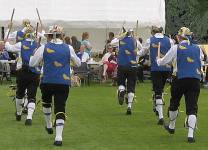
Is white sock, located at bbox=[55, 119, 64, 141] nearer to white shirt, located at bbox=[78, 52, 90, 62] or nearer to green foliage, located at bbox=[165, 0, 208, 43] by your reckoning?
white shirt, located at bbox=[78, 52, 90, 62]

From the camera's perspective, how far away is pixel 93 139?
12.3 metres

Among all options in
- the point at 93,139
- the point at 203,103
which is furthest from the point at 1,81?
the point at 93,139

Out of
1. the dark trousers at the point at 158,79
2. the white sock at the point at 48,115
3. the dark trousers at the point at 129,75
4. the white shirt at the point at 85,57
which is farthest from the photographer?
the white shirt at the point at 85,57

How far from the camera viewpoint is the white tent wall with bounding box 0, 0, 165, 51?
26.4 m

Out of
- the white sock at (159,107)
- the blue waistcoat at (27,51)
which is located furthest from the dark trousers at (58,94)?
the white sock at (159,107)

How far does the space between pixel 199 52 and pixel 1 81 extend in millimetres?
14642

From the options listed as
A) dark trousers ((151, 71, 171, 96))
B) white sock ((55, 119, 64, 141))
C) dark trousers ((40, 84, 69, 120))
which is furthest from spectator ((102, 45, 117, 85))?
white sock ((55, 119, 64, 141))

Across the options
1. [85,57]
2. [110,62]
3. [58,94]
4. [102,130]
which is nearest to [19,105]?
[102,130]

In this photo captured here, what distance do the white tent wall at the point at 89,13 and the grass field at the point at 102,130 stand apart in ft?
25.2

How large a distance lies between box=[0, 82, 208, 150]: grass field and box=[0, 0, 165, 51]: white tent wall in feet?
25.2

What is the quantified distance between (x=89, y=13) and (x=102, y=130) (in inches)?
548

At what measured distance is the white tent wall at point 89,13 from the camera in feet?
86.7

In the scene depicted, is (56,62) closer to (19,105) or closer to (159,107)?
(19,105)

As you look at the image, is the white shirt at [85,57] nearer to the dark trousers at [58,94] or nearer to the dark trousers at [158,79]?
the dark trousers at [158,79]
